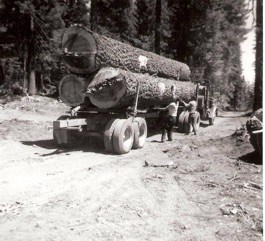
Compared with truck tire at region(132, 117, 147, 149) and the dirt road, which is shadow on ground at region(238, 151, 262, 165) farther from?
truck tire at region(132, 117, 147, 149)

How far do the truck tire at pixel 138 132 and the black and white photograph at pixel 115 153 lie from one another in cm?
5

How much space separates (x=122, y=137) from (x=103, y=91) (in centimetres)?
158

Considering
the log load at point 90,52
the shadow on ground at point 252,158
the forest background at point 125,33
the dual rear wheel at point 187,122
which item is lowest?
the shadow on ground at point 252,158

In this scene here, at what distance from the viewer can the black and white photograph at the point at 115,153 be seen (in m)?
4.91

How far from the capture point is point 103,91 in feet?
34.4

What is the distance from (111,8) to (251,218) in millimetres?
25407

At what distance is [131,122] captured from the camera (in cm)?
1077

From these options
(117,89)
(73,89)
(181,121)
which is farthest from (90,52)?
(181,121)

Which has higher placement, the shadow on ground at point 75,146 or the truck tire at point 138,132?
the truck tire at point 138,132

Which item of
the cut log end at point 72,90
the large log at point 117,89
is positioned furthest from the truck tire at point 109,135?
the cut log end at point 72,90

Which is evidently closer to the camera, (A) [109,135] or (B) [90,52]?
(A) [109,135]

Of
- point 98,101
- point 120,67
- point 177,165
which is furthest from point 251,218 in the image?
point 120,67

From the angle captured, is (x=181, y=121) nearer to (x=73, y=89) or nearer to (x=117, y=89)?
(x=117, y=89)

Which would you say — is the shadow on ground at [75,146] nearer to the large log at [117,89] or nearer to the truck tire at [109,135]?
the truck tire at [109,135]
